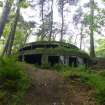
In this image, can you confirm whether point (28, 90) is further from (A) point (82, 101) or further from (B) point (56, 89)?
(A) point (82, 101)

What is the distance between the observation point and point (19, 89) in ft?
35.8

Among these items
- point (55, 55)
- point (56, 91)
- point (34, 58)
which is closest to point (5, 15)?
point (56, 91)

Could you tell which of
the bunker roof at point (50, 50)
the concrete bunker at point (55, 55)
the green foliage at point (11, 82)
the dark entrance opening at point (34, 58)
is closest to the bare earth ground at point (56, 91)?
the green foliage at point (11, 82)

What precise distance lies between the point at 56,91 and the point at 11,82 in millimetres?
1917

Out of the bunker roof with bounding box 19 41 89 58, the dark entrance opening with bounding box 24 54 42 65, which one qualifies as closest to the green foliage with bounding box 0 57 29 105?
the bunker roof with bounding box 19 41 89 58

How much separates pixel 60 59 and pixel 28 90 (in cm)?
1015

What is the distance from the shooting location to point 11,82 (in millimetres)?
11023

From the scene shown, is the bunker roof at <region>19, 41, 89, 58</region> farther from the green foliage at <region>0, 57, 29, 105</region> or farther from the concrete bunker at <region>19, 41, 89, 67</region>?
the green foliage at <region>0, 57, 29, 105</region>

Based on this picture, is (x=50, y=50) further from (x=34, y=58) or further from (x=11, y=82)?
(x=11, y=82)

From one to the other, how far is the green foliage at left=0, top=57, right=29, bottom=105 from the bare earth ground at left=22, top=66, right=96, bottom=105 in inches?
12.7

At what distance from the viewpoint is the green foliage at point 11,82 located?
1018cm

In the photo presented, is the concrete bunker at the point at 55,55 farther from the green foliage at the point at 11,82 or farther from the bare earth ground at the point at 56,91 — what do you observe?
the green foliage at the point at 11,82

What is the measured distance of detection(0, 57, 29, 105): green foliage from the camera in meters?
10.2

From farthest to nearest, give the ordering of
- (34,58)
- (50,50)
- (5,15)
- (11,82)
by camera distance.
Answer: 1. (34,58)
2. (50,50)
3. (5,15)
4. (11,82)
